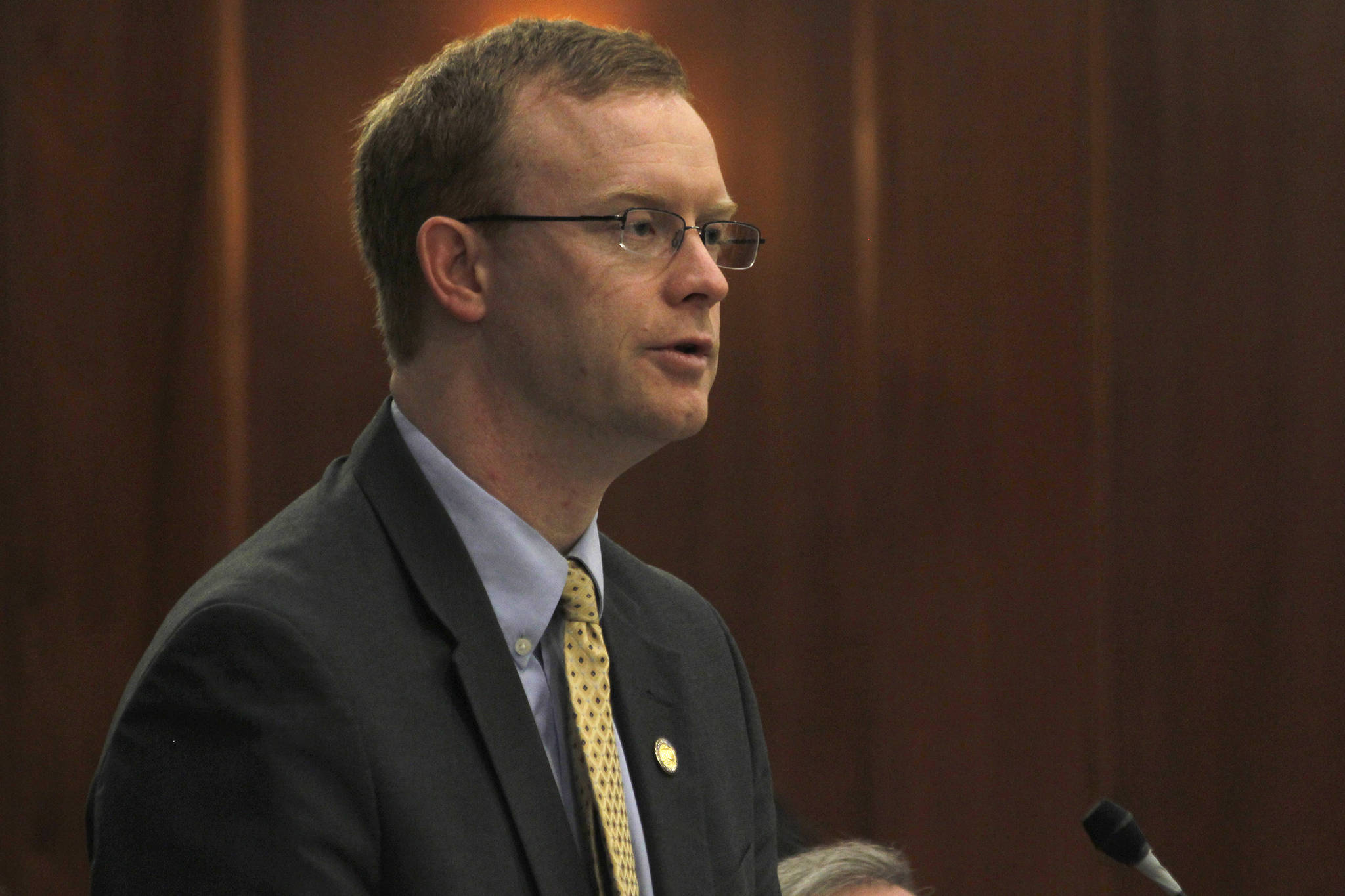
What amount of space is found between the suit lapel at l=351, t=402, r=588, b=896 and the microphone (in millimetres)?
544

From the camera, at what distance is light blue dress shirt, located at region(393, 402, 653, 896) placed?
41.3 inches

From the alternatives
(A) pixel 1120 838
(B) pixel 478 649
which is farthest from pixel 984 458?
(B) pixel 478 649

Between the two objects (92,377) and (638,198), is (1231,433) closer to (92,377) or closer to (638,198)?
(638,198)

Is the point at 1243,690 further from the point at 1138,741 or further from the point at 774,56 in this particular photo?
the point at 774,56

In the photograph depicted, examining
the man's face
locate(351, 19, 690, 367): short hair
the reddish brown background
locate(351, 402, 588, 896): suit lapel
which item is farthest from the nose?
the reddish brown background

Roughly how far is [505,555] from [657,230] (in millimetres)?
281

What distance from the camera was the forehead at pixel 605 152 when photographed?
43.1 inches

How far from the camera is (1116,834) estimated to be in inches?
50.0

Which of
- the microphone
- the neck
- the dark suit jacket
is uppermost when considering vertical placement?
the neck

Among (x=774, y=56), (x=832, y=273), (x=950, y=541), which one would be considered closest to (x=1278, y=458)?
(x=950, y=541)

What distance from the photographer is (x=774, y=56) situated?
220cm

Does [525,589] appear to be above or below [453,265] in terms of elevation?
below

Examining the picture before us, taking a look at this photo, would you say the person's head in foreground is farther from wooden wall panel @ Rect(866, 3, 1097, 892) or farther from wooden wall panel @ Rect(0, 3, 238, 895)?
wooden wall panel @ Rect(866, 3, 1097, 892)

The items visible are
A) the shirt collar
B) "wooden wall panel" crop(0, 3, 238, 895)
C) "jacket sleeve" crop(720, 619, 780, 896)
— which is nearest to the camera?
the shirt collar
